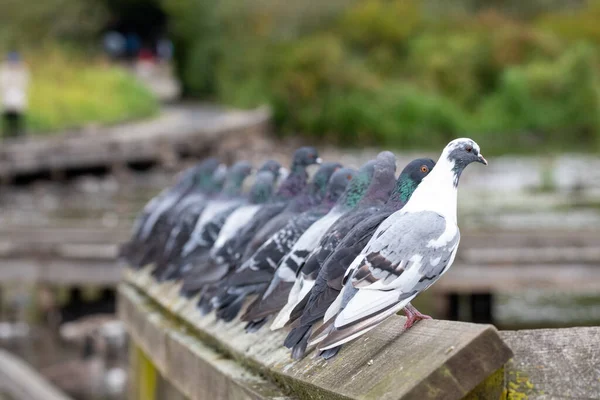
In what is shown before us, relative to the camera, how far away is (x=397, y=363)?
2445 millimetres

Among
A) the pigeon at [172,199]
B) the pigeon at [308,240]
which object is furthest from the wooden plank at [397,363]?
the pigeon at [172,199]

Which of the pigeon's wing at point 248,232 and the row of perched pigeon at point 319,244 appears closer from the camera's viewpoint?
the row of perched pigeon at point 319,244

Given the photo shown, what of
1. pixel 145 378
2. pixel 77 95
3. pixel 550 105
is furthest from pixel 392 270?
pixel 550 105

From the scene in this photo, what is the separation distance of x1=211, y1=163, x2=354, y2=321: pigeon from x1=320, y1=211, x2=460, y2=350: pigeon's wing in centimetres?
85

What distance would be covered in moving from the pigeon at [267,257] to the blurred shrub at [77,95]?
24.4m

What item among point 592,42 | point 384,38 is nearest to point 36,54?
point 384,38

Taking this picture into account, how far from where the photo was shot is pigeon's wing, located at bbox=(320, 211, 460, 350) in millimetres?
2719

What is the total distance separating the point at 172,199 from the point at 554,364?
3794 millimetres

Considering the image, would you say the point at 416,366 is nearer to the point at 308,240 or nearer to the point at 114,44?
the point at 308,240

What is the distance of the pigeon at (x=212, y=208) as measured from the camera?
4859 mm

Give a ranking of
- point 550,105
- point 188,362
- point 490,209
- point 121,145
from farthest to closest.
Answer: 1. point 550,105
2. point 121,145
3. point 490,209
4. point 188,362

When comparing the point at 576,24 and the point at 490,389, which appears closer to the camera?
the point at 490,389

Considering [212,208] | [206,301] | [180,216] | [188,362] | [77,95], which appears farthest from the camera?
[77,95]

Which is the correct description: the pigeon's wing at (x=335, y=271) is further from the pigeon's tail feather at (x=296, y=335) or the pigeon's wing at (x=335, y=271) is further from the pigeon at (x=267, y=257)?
the pigeon at (x=267, y=257)
